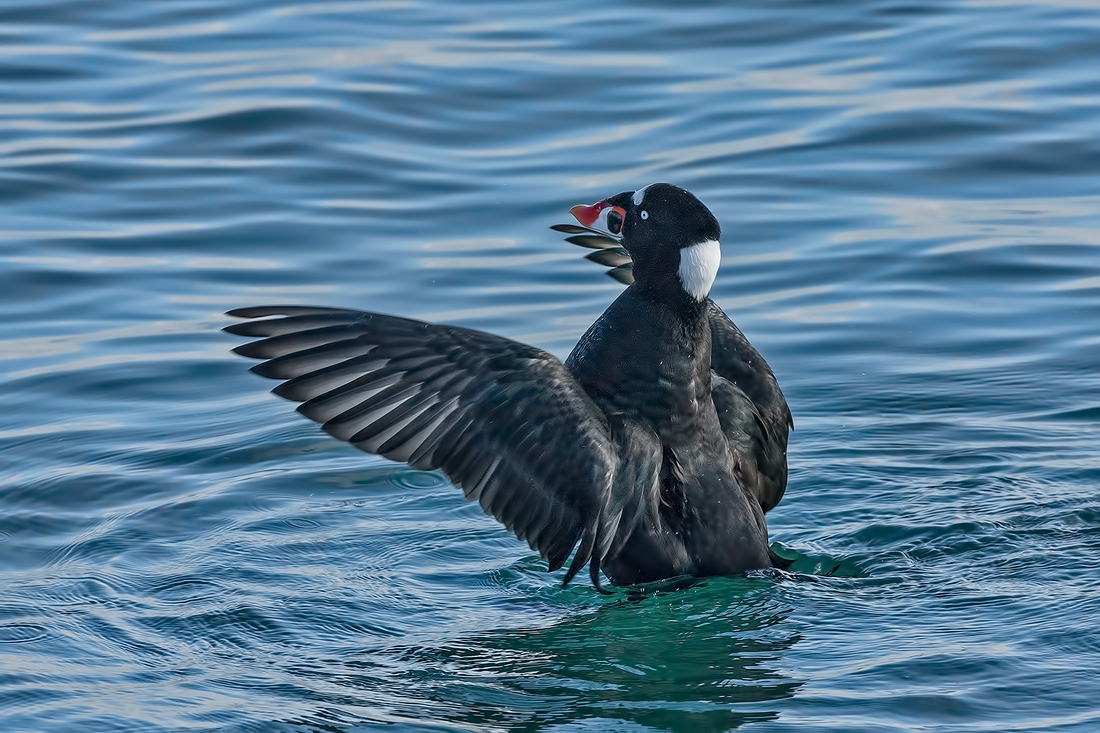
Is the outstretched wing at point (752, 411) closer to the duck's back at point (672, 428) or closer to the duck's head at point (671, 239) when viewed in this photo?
the duck's back at point (672, 428)

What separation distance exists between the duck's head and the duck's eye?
0.01m

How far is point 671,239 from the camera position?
569 centimetres

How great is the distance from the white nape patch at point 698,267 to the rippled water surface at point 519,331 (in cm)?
112

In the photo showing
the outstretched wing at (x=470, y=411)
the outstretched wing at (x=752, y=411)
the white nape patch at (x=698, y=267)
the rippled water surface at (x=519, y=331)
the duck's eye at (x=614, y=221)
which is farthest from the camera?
the outstretched wing at (x=752, y=411)

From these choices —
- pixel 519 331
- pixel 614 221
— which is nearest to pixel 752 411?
pixel 614 221

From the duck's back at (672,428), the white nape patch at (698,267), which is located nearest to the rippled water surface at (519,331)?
the duck's back at (672,428)

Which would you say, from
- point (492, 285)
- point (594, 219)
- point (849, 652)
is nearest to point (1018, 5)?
point (492, 285)

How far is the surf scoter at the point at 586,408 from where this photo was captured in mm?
5270

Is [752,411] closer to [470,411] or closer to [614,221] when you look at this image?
[614,221]

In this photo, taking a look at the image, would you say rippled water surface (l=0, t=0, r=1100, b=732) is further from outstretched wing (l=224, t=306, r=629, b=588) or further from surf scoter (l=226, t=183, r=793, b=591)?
outstretched wing (l=224, t=306, r=629, b=588)

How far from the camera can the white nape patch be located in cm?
562

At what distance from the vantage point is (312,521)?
6562 mm

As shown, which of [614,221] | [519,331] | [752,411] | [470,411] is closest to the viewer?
[470,411]

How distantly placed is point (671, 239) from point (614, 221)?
1.08 ft
